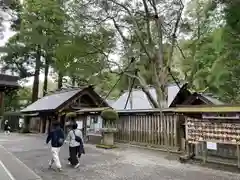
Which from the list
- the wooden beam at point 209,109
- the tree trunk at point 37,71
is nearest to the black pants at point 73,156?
the wooden beam at point 209,109

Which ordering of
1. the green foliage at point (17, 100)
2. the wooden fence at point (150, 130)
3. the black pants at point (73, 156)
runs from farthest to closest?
the green foliage at point (17, 100)
the wooden fence at point (150, 130)
the black pants at point (73, 156)

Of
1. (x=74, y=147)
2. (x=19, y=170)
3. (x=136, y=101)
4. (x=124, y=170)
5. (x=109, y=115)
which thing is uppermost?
(x=136, y=101)

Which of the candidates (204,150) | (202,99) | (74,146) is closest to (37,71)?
(202,99)

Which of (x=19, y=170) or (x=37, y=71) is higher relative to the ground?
(x=37, y=71)

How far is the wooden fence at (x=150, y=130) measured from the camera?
1220cm

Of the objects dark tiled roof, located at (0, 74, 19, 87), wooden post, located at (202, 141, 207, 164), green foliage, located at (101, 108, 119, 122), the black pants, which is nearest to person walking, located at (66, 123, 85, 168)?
the black pants

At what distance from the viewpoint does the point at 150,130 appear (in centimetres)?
1355

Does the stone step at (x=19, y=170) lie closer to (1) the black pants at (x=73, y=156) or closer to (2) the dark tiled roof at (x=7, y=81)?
(1) the black pants at (x=73, y=156)

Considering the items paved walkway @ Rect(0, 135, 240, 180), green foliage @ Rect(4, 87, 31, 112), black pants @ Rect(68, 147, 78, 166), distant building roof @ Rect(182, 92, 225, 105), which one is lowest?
paved walkway @ Rect(0, 135, 240, 180)

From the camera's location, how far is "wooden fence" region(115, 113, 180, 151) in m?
12.2

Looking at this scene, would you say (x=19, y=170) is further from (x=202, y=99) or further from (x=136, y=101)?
(x=136, y=101)

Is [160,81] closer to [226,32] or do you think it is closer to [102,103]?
[102,103]

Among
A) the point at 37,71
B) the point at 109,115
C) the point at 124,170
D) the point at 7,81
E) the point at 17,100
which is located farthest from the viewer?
the point at 17,100

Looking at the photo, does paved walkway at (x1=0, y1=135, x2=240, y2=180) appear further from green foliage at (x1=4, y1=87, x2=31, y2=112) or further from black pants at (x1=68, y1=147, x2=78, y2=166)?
green foliage at (x1=4, y1=87, x2=31, y2=112)
